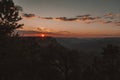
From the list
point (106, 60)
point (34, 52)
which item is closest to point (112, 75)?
point (106, 60)

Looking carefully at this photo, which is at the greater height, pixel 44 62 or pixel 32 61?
pixel 32 61

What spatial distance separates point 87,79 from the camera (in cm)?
4797

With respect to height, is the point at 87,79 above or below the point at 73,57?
below

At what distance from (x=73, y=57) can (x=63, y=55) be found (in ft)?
6.37

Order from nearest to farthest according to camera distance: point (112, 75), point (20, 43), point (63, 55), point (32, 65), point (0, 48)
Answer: point (0, 48) < point (20, 43) < point (32, 65) < point (63, 55) < point (112, 75)

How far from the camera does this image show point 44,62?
42.4 meters

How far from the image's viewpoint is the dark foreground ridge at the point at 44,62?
3366cm

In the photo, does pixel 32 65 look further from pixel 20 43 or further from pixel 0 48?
pixel 0 48

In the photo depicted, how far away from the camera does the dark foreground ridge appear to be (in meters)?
33.7

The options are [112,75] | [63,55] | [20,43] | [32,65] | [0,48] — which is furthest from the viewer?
[112,75]

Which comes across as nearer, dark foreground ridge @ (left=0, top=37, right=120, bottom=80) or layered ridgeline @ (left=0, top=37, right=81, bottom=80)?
layered ridgeline @ (left=0, top=37, right=81, bottom=80)

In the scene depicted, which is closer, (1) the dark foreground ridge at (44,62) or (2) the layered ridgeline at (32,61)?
(2) the layered ridgeline at (32,61)

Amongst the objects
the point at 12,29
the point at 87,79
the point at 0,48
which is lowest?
the point at 87,79

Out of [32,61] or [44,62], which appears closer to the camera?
[32,61]
